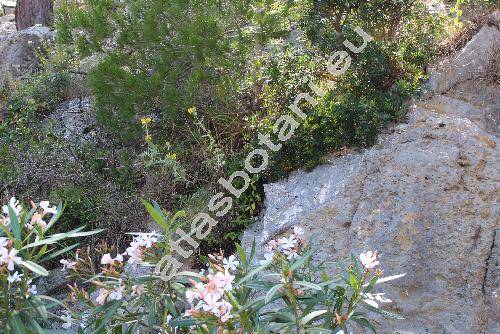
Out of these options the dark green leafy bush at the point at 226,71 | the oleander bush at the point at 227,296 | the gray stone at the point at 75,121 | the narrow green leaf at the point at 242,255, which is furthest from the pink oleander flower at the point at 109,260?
the gray stone at the point at 75,121

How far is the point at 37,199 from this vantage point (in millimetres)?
5293

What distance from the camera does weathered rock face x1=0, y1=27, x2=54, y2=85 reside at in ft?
26.9

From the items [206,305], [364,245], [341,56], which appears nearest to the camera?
[206,305]

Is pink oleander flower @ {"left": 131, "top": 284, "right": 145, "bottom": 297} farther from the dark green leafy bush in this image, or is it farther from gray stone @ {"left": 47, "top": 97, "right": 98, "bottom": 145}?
gray stone @ {"left": 47, "top": 97, "right": 98, "bottom": 145}

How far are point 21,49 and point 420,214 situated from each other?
20.5ft

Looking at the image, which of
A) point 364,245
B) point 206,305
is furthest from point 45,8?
point 206,305

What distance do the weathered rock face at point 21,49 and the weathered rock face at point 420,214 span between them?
4.91 meters

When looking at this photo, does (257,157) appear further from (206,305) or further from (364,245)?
(206,305)

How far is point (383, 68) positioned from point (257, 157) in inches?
46.8

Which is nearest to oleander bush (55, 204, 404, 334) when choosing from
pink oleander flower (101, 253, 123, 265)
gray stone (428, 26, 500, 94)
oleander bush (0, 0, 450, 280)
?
pink oleander flower (101, 253, 123, 265)

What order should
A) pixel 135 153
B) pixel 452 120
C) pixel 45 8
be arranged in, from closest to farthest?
pixel 452 120 → pixel 135 153 → pixel 45 8

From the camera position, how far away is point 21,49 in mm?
8477

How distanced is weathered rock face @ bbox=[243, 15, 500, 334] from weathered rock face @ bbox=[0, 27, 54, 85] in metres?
4.91

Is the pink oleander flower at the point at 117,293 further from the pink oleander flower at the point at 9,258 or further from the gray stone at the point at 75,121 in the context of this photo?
the gray stone at the point at 75,121
